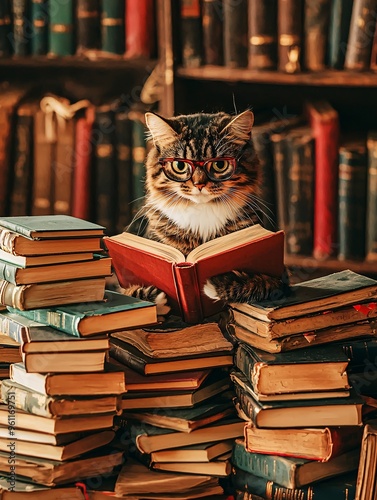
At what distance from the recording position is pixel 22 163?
2.21 meters

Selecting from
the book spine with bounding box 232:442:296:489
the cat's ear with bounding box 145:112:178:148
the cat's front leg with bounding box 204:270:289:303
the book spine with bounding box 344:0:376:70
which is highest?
the book spine with bounding box 344:0:376:70

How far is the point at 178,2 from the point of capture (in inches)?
81.6

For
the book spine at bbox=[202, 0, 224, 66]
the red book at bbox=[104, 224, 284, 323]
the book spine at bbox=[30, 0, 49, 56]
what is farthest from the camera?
the book spine at bbox=[30, 0, 49, 56]

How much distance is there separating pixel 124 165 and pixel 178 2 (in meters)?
0.47

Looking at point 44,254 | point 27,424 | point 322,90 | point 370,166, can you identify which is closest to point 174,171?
point 44,254

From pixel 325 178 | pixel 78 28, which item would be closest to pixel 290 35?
pixel 325 178

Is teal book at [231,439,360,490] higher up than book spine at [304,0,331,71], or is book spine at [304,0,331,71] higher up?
book spine at [304,0,331,71]

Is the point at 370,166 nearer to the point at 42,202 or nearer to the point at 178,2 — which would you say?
the point at 178,2

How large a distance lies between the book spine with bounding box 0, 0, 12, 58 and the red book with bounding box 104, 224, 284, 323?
114cm

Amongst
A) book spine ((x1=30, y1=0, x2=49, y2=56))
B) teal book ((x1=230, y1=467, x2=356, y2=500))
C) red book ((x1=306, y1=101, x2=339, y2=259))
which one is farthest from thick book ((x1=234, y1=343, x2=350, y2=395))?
book spine ((x1=30, y1=0, x2=49, y2=56))

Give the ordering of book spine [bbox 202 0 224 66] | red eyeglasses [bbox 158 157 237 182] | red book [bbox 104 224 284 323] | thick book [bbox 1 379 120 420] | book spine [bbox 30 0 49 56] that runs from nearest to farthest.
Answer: thick book [bbox 1 379 120 420] < red book [bbox 104 224 284 323] < red eyeglasses [bbox 158 157 237 182] < book spine [bbox 202 0 224 66] < book spine [bbox 30 0 49 56]

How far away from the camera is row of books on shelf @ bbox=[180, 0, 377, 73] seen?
77.6 inches

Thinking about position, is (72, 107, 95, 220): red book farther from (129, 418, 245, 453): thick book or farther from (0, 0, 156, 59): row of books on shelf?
(129, 418, 245, 453): thick book

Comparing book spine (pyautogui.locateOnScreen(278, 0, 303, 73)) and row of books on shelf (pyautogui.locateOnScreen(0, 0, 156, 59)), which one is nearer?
book spine (pyautogui.locateOnScreen(278, 0, 303, 73))
